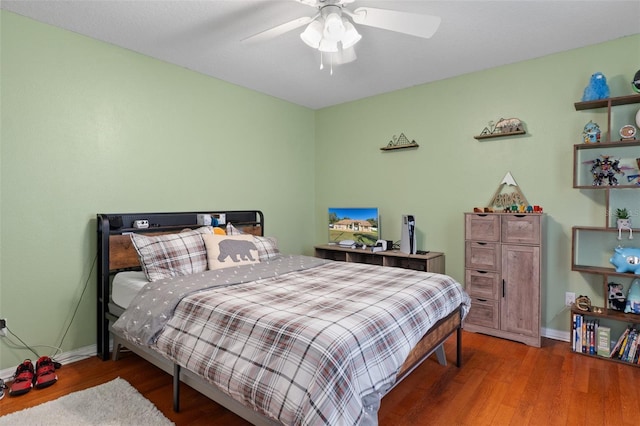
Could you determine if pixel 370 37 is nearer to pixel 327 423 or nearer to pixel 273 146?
pixel 273 146

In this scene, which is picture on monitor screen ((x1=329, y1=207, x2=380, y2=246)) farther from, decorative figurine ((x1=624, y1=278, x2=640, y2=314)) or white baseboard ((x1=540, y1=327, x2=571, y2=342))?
decorative figurine ((x1=624, y1=278, x2=640, y2=314))

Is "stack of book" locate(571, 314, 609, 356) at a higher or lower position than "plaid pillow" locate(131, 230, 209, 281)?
lower

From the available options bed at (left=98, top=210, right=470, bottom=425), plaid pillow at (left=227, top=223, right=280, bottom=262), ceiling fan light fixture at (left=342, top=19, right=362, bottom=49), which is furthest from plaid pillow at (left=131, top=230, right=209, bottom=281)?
ceiling fan light fixture at (left=342, top=19, right=362, bottom=49)

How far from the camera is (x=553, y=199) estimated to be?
3.16 metres

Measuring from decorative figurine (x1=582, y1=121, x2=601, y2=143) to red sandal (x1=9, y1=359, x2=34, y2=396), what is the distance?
A: 452cm

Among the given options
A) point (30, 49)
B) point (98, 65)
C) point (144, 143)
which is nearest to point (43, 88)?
point (30, 49)

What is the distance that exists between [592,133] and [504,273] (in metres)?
1.37

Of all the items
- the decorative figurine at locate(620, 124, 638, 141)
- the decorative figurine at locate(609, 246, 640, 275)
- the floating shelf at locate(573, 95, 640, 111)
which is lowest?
the decorative figurine at locate(609, 246, 640, 275)

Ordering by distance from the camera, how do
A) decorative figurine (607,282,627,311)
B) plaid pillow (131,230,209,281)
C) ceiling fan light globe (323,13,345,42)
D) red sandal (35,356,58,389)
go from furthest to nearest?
decorative figurine (607,282,627,311)
plaid pillow (131,230,209,281)
red sandal (35,356,58,389)
ceiling fan light globe (323,13,345,42)

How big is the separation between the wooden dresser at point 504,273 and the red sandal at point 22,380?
352 cm

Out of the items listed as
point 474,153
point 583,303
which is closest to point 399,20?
point 474,153

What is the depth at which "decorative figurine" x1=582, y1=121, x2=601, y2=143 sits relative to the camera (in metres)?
2.85

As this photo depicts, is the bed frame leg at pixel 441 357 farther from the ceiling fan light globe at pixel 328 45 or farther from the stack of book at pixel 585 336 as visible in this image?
the ceiling fan light globe at pixel 328 45

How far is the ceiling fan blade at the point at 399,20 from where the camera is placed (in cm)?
191
